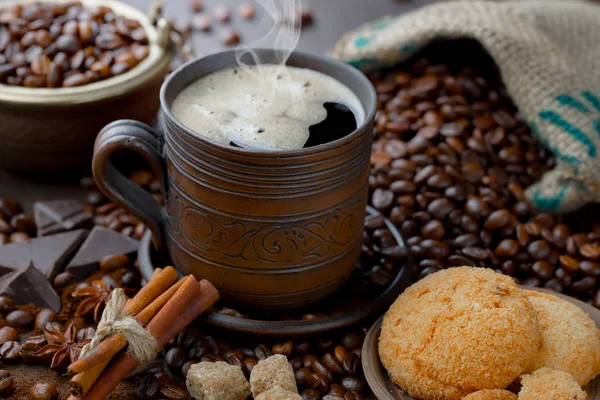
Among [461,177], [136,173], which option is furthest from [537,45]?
[136,173]

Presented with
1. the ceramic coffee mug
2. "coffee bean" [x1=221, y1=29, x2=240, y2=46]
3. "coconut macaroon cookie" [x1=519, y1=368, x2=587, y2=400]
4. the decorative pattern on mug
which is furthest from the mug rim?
"coffee bean" [x1=221, y1=29, x2=240, y2=46]

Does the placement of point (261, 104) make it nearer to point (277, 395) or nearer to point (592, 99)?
point (277, 395)

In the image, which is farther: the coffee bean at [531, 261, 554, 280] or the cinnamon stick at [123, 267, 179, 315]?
the coffee bean at [531, 261, 554, 280]

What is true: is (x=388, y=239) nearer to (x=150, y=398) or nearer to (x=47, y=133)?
(x=150, y=398)

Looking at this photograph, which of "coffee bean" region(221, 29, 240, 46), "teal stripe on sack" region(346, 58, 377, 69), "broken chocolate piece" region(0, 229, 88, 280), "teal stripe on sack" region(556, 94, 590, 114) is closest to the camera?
"broken chocolate piece" region(0, 229, 88, 280)

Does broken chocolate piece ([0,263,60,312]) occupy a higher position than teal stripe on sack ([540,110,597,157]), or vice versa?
teal stripe on sack ([540,110,597,157])

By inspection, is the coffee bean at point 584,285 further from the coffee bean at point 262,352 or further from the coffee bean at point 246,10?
the coffee bean at point 246,10

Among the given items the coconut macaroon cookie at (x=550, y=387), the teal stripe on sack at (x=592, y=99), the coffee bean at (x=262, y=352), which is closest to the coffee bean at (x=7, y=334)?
the coffee bean at (x=262, y=352)

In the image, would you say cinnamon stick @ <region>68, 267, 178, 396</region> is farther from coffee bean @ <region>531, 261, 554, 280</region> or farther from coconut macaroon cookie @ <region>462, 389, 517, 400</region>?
coffee bean @ <region>531, 261, 554, 280</region>
